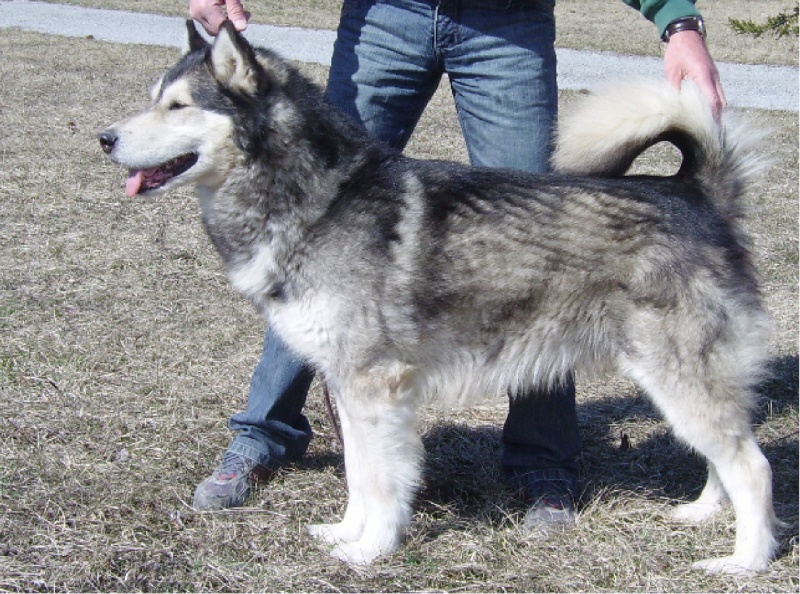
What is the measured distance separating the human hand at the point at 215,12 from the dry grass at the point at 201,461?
1.48m

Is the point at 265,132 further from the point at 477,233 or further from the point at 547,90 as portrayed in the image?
the point at 547,90

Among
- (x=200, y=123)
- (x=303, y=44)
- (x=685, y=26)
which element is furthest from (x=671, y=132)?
(x=303, y=44)

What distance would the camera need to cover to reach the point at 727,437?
268cm

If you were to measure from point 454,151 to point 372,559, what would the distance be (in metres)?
5.16

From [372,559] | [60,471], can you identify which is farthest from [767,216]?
[60,471]

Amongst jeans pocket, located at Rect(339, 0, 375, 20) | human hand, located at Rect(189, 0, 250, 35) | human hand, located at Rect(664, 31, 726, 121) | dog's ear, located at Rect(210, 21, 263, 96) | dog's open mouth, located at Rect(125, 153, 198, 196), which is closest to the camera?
dog's ear, located at Rect(210, 21, 263, 96)

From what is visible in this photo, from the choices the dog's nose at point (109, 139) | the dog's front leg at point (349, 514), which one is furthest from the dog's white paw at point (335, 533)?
the dog's nose at point (109, 139)

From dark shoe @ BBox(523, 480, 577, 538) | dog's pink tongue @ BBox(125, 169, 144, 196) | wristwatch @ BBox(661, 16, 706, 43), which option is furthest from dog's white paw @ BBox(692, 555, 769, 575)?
dog's pink tongue @ BBox(125, 169, 144, 196)

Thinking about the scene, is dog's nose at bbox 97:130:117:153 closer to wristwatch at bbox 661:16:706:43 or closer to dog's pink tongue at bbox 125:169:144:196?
dog's pink tongue at bbox 125:169:144:196

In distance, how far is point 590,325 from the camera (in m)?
2.71

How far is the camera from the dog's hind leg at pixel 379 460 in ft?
8.79

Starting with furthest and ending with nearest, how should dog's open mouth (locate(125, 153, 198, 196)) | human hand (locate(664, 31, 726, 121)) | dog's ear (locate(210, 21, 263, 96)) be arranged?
human hand (locate(664, 31, 726, 121)) → dog's open mouth (locate(125, 153, 198, 196)) → dog's ear (locate(210, 21, 263, 96))

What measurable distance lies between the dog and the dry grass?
20 centimetres

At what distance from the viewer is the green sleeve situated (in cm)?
288
